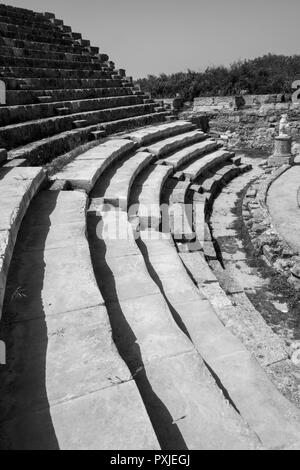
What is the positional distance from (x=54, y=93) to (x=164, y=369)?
8688 millimetres

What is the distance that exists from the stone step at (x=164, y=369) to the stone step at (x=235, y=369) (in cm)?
35

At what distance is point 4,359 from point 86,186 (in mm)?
3309

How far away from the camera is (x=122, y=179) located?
237 inches

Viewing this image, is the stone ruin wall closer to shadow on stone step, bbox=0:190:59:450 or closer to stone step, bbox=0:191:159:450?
stone step, bbox=0:191:159:450

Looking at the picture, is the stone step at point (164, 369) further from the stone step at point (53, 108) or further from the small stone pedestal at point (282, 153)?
the small stone pedestal at point (282, 153)

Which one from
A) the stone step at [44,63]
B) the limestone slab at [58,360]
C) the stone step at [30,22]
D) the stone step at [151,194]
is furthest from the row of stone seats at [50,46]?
the limestone slab at [58,360]

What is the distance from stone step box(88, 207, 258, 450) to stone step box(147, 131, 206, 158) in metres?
5.87

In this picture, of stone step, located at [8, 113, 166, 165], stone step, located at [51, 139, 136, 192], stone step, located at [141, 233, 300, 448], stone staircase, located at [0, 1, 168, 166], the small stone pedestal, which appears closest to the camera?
stone step, located at [141, 233, 300, 448]

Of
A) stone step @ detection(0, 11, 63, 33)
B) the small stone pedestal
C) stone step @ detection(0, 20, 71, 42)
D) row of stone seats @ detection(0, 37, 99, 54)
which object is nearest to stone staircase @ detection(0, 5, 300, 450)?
row of stone seats @ detection(0, 37, 99, 54)

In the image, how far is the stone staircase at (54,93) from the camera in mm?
6473

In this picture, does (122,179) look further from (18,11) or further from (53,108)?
(18,11)

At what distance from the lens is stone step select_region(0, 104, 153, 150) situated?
232 inches

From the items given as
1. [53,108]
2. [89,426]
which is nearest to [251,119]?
[53,108]

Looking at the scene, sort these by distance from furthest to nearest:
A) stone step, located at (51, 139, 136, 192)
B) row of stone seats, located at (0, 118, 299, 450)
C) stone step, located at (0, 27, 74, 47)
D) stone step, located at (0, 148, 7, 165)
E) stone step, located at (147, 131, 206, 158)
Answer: stone step, located at (0, 27, 74, 47) < stone step, located at (147, 131, 206, 158) < stone step, located at (51, 139, 136, 192) < stone step, located at (0, 148, 7, 165) < row of stone seats, located at (0, 118, 299, 450)
